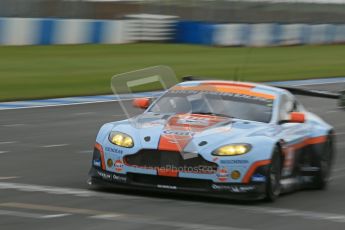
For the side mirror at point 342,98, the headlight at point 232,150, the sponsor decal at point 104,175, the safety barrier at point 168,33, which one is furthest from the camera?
the safety barrier at point 168,33

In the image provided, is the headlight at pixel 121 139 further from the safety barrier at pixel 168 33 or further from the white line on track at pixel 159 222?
the safety barrier at pixel 168 33

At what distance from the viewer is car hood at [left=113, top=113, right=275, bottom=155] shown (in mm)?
8711

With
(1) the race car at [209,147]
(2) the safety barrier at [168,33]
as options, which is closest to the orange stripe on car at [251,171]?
(1) the race car at [209,147]

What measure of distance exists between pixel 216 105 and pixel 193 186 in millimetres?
1392

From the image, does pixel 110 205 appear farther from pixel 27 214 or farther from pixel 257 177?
pixel 257 177

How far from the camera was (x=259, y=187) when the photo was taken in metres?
8.71

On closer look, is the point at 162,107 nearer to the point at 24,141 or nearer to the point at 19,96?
the point at 24,141

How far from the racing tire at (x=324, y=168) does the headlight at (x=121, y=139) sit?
2.53 metres

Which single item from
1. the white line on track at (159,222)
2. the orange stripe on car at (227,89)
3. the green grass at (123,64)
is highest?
the orange stripe on car at (227,89)

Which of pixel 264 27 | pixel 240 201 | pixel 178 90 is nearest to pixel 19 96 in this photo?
pixel 178 90

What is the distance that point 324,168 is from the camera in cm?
1045

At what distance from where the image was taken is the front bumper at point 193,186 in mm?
8672

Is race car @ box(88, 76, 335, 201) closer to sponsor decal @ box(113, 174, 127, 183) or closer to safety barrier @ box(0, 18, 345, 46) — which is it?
sponsor decal @ box(113, 174, 127, 183)

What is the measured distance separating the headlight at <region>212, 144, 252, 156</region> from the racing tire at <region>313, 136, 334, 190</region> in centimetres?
186
